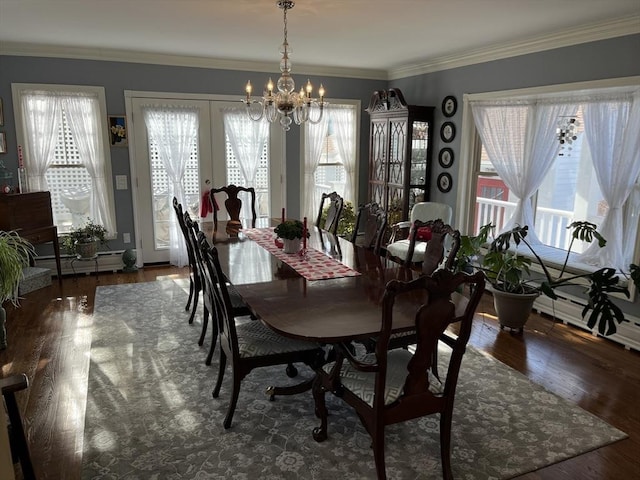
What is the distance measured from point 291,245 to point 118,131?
3.21 m

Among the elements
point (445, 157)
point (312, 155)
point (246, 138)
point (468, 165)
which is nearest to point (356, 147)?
point (312, 155)

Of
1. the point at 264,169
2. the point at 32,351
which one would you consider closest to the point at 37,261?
the point at 32,351

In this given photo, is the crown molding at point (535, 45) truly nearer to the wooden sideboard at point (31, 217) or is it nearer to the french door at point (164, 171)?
the french door at point (164, 171)

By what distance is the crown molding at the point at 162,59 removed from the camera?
4.94m

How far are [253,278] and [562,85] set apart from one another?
10.4 ft

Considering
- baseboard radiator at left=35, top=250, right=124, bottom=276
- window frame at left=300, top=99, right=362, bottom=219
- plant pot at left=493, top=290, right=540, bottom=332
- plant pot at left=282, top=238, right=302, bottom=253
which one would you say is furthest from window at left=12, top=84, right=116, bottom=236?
plant pot at left=493, top=290, right=540, bottom=332

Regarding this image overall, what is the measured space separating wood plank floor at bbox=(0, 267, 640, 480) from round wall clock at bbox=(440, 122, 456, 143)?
6.22 feet

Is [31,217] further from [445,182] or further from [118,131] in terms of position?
[445,182]

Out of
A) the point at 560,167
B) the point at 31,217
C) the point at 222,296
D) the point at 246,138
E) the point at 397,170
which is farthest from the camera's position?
the point at 246,138

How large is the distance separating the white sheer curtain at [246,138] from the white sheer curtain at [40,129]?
→ 1.86 m

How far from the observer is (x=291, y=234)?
3.30m

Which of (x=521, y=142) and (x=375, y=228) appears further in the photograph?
(x=521, y=142)

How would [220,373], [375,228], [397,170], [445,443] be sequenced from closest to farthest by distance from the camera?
1. [445,443]
2. [220,373]
3. [375,228]
4. [397,170]

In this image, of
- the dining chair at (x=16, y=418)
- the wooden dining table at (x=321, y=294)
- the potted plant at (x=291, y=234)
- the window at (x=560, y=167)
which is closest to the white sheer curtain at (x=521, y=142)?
the window at (x=560, y=167)
